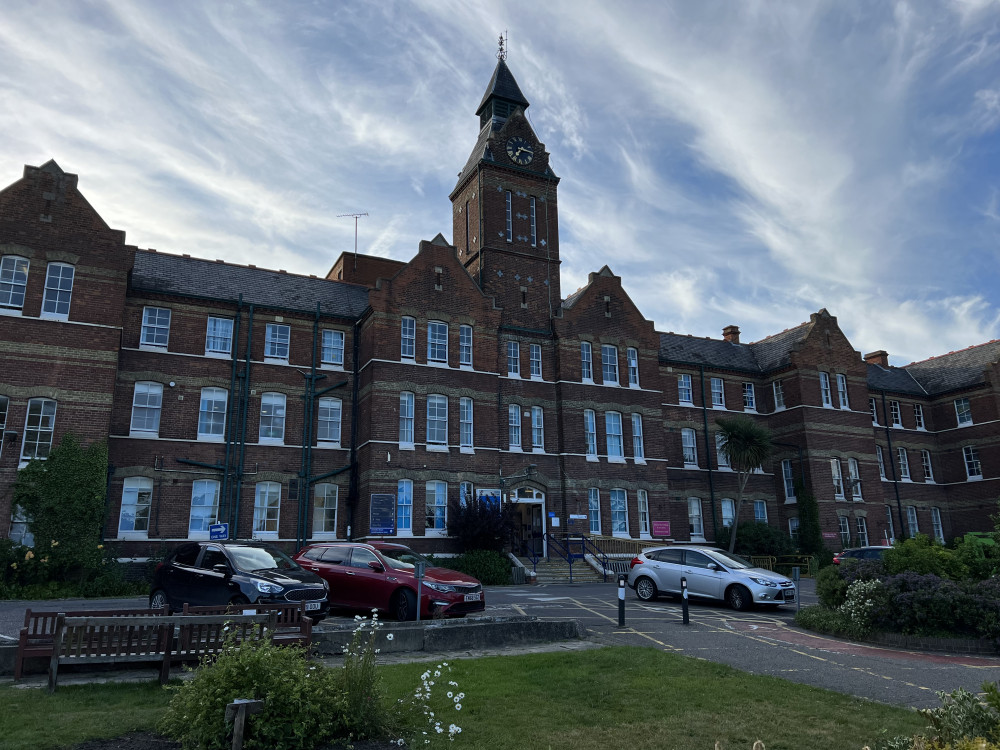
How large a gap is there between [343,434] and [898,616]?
69.3 feet

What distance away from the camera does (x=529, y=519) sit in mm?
31859

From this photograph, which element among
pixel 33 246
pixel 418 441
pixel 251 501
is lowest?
pixel 251 501

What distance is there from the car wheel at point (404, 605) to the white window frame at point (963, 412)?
134 feet

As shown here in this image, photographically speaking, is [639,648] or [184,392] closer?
[639,648]

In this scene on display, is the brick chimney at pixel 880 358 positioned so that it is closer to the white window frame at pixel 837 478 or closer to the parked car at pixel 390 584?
the white window frame at pixel 837 478

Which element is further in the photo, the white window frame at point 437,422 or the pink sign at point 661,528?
the pink sign at point 661,528

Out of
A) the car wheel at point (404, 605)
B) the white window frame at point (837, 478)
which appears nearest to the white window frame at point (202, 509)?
the car wheel at point (404, 605)

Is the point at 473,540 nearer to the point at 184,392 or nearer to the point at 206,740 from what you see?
the point at 184,392

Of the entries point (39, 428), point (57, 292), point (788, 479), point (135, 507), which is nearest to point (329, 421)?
Result: point (135, 507)

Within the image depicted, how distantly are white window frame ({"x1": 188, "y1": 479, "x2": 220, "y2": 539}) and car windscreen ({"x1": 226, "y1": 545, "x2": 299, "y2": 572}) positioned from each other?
1324cm

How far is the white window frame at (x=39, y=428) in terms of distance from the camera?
78.3 feet

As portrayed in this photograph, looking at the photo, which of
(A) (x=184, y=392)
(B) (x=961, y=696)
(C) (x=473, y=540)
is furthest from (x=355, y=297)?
(B) (x=961, y=696)

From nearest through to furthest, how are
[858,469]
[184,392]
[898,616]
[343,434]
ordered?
[898,616] < [184,392] < [343,434] < [858,469]

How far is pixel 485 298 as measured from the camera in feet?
107
